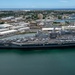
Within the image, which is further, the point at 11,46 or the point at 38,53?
the point at 11,46

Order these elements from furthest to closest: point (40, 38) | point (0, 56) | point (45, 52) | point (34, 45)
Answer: point (40, 38) → point (34, 45) → point (45, 52) → point (0, 56)

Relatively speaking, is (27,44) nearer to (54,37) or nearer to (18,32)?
(54,37)

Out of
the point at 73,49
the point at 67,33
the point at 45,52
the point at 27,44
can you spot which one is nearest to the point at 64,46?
the point at 73,49

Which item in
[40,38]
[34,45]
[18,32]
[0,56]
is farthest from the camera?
[18,32]

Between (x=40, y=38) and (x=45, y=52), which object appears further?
(x=40, y=38)

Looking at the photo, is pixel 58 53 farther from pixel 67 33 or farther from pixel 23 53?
pixel 67 33

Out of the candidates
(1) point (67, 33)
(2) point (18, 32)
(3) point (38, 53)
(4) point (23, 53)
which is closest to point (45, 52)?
(3) point (38, 53)

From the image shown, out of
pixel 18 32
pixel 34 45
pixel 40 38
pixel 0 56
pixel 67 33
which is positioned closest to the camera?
pixel 0 56

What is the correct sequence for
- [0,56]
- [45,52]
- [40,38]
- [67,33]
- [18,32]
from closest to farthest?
[0,56] < [45,52] < [40,38] < [67,33] < [18,32]
